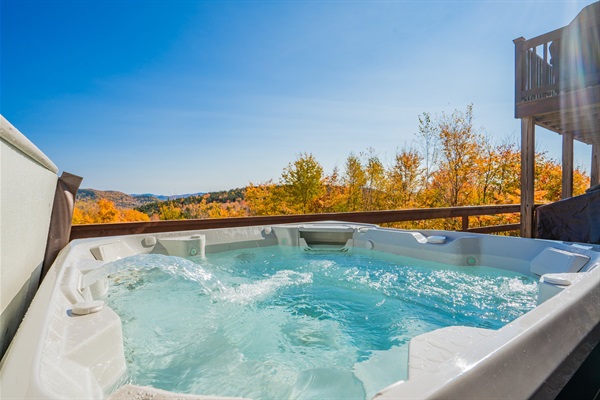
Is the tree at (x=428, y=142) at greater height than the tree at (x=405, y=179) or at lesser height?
greater

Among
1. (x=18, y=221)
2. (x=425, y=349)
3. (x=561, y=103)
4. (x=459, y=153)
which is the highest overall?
(x=459, y=153)

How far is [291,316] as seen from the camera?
1.52m

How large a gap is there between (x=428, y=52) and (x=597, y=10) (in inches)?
73.8

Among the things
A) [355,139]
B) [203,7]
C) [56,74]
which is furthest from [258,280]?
[355,139]

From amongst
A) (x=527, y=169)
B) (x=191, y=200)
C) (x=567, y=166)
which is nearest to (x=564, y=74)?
(x=527, y=169)

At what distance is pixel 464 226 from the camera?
402cm

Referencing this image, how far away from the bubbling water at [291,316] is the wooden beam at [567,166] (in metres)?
2.39

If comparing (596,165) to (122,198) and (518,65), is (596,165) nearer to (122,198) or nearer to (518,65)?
(518,65)

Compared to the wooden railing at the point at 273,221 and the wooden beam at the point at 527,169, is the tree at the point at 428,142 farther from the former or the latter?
the wooden beam at the point at 527,169

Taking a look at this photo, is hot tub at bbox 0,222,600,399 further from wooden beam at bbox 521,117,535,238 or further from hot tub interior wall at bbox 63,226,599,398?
wooden beam at bbox 521,117,535,238

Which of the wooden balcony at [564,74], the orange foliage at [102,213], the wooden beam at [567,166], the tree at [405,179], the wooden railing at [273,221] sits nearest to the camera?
the wooden railing at [273,221]

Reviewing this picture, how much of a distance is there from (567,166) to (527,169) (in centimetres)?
110

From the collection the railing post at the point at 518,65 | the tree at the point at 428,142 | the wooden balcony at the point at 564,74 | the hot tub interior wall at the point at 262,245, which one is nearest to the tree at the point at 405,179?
the tree at the point at 428,142

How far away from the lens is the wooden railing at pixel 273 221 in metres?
2.57
